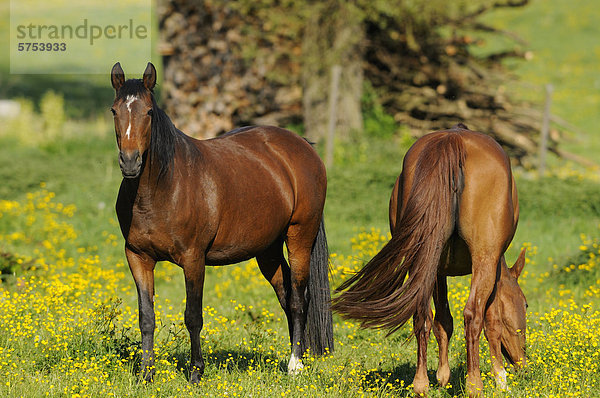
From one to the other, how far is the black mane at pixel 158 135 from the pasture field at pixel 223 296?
0.55 m

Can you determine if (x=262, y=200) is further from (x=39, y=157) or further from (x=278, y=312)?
(x=39, y=157)

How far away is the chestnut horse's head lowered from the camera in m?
4.57

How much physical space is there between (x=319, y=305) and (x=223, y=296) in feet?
6.84

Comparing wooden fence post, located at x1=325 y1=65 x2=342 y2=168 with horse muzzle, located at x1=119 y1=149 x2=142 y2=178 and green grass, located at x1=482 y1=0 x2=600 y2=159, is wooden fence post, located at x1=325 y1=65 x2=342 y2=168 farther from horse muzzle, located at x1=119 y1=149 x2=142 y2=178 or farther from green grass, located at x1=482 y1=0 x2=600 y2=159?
green grass, located at x1=482 y1=0 x2=600 y2=159

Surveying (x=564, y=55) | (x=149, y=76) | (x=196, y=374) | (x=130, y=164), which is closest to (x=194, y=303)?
(x=196, y=374)

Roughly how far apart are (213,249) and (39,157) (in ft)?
37.1

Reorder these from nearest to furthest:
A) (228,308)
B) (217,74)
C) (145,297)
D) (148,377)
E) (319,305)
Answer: (148,377) → (145,297) → (319,305) → (228,308) → (217,74)

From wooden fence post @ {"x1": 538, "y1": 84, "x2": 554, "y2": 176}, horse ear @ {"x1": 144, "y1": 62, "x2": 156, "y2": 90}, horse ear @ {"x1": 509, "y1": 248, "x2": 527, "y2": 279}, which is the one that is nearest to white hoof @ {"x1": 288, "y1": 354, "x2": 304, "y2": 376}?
horse ear @ {"x1": 509, "y1": 248, "x2": 527, "y2": 279}

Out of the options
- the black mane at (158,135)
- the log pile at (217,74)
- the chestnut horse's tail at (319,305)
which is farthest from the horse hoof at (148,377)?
the log pile at (217,74)

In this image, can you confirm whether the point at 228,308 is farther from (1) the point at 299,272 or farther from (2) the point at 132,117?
(2) the point at 132,117

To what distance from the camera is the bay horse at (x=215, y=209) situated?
494cm

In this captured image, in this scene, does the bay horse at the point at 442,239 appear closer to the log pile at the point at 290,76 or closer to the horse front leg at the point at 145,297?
the horse front leg at the point at 145,297

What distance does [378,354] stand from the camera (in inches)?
250

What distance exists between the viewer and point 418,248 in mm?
4660
